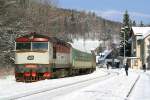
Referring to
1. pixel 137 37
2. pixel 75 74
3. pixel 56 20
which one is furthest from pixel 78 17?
pixel 75 74

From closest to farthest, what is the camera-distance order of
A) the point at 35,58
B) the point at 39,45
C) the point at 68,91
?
the point at 68,91, the point at 35,58, the point at 39,45

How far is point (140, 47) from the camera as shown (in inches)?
5182

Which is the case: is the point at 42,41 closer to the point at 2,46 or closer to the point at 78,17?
the point at 2,46

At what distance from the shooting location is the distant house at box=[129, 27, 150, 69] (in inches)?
4801

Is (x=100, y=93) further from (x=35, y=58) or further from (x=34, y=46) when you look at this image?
(x=34, y=46)

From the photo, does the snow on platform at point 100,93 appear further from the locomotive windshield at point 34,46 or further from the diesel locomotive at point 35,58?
the locomotive windshield at point 34,46

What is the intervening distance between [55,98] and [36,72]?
1596 centimetres

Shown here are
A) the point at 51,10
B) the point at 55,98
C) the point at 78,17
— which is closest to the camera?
the point at 55,98

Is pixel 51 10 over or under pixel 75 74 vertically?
over

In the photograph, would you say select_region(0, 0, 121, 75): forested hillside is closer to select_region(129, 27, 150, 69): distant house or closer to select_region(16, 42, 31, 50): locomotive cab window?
select_region(16, 42, 31, 50): locomotive cab window

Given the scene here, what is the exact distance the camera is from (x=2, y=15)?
48438 millimetres

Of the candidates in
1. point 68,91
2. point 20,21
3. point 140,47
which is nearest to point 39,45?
point 68,91

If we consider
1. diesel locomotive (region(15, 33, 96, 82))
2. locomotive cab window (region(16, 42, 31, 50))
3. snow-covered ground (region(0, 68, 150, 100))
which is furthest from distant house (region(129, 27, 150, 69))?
snow-covered ground (region(0, 68, 150, 100))

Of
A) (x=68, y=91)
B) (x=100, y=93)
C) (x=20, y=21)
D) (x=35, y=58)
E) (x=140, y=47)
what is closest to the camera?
(x=100, y=93)
